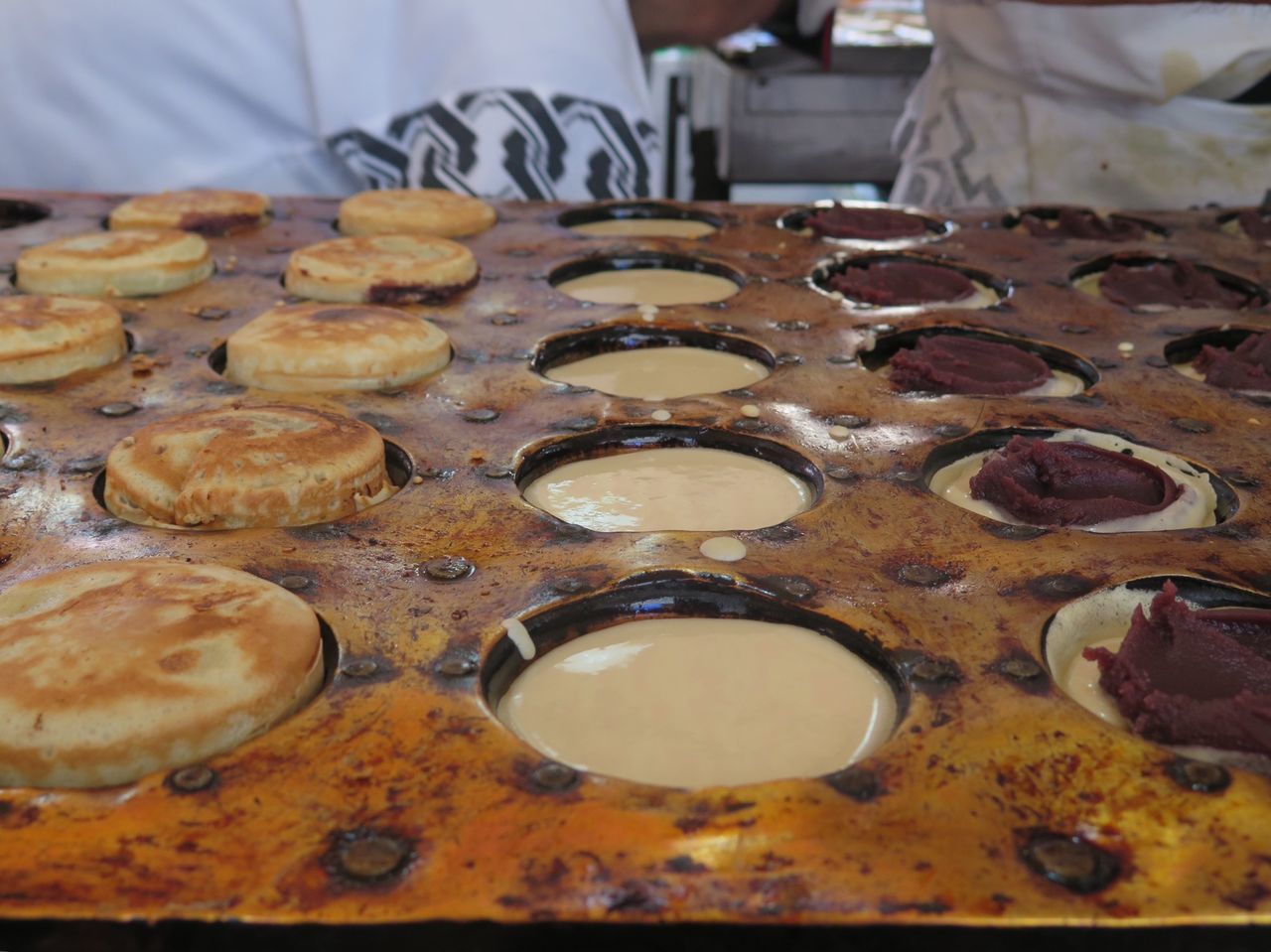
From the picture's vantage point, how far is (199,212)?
8.34 feet

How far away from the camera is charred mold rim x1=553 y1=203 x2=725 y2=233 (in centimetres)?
282

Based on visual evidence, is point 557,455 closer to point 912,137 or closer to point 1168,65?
point 1168,65

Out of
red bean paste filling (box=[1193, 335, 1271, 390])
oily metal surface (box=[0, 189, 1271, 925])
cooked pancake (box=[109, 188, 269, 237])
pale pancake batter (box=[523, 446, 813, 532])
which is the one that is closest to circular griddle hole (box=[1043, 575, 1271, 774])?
oily metal surface (box=[0, 189, 1271, 925])

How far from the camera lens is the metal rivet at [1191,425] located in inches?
67.4

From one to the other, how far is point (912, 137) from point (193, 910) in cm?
366

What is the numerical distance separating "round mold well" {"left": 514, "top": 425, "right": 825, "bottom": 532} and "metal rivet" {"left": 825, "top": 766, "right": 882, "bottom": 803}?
0.61 metres

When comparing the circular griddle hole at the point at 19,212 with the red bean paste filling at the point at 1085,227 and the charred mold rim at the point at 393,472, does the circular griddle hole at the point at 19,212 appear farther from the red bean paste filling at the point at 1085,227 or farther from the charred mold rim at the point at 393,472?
the red bean paste filling at the point at 1085,227

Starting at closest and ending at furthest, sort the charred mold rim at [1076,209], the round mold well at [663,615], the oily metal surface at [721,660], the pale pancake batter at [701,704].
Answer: the oily metal surface at [721,660] → the pale pancake batter at [701,704] → the round mold well at [663,615] → the charred mold rim at [1076,209]

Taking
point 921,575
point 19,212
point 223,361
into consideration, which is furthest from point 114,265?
point 921,575

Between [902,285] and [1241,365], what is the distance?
627 mm

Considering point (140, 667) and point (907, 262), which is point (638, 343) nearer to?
point (907, 262)

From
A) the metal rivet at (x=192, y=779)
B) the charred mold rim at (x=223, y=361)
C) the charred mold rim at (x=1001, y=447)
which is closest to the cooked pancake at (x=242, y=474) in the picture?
the charred mold rim at (x=223, y=361)

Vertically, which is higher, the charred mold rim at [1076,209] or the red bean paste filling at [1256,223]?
the red bean paste filling at [1256,223]

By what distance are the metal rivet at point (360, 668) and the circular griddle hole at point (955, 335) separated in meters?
1.13
